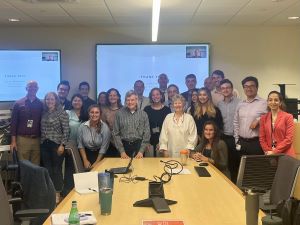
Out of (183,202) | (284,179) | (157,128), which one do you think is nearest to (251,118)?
(157,128)

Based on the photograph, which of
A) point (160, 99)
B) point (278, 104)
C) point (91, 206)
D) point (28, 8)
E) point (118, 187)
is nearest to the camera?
point (91, 206)

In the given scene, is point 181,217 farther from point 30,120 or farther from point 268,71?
point 268,71

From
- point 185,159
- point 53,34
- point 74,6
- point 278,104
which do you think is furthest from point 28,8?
point 278,104

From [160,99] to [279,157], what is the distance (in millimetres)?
2250

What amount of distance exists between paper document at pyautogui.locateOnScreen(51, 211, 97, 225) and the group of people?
6.68 feet

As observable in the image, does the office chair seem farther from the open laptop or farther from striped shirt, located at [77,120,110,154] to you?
striped shirt, located at [77,120,110,154]

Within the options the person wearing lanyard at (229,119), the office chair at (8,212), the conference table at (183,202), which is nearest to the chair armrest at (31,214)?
the office chair at (8,212)

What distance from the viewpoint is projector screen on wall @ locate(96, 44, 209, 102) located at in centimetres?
704

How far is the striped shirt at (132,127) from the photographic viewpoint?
4676 millimetres

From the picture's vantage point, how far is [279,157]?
314 cm

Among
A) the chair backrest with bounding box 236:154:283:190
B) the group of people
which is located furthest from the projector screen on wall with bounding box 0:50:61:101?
the chair backrest with bounding box 236:154:283:190

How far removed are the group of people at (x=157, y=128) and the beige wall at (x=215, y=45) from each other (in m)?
1.69

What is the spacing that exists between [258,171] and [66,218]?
1720mm

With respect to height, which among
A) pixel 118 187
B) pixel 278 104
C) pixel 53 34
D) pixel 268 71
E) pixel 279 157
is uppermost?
pixel 53 34
